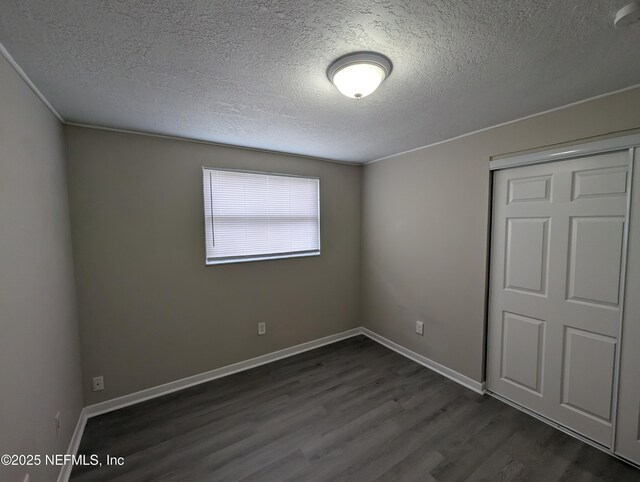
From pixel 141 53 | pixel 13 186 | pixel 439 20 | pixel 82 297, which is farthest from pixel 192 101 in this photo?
pixel 82 297

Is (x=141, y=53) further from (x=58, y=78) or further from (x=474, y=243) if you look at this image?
(x=474, y=243)

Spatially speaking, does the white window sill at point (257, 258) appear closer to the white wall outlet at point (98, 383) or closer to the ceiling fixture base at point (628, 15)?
the white wall outlet at point (98, 383)

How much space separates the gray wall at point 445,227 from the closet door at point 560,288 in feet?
0.51

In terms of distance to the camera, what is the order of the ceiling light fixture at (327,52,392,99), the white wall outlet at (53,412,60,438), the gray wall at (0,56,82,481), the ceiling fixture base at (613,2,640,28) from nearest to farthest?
the ceiling fixture base at (613,2,640,28)
the gray wall at (0,56,82,481)
the ceiling light fixture at (327,52,392,99)
the white wall outlet at (53,412,60,438)

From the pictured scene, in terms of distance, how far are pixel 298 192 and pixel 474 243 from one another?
6.39 ft

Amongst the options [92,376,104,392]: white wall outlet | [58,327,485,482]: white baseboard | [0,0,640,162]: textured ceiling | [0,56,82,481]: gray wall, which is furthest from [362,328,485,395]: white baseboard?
[0,56,82,481]: gray wall

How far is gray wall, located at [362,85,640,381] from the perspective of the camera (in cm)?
191

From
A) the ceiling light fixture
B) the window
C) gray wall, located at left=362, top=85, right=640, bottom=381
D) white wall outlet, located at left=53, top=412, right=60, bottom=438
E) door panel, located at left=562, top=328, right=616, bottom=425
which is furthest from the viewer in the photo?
the window

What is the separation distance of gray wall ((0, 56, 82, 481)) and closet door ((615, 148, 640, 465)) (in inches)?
128

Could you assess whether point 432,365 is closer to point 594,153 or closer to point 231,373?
point 231,373

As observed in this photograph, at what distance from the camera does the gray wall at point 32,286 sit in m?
1.14

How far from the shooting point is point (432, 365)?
2822mm

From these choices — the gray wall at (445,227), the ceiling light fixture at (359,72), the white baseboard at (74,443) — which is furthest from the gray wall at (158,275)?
the ceiling light fixture at (359,72)

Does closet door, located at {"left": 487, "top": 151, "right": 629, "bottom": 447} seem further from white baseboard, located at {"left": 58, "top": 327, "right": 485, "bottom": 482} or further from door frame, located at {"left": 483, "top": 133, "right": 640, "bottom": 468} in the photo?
white baseboard, located at {"left": 58, "top": 327, "right": 485, "bottom": 482}
